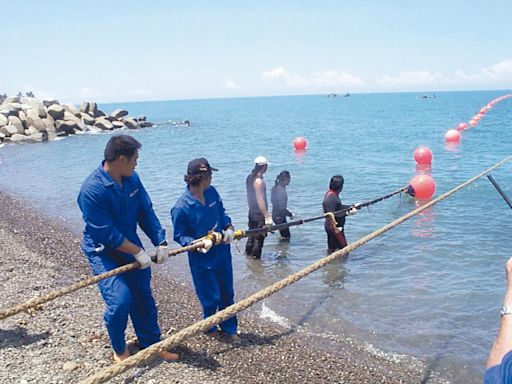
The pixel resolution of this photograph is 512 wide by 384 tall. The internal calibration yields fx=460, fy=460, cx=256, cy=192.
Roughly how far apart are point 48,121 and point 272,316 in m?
44.0

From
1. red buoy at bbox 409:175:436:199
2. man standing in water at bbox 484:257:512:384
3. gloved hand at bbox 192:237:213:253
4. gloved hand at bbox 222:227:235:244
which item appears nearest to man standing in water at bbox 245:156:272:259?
gloved hand at bbox 222:227:235:244

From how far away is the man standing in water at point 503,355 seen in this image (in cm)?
170

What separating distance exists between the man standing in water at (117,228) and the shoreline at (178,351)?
619 millimetres

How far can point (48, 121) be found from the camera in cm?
4509

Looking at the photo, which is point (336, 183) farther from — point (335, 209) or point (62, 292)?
point (62, 292)

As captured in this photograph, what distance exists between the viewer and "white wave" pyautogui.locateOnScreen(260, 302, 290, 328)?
696 cm

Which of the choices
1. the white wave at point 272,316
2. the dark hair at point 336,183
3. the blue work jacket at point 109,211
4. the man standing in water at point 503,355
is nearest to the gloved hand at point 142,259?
the blue work jacket at point 109,211

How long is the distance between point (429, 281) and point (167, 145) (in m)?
33.0

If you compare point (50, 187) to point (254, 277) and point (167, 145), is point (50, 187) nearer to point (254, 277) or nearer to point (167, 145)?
point (254, 277)

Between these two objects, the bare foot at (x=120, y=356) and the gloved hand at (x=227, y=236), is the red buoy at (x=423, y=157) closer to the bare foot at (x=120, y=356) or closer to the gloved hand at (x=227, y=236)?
the gloved hand at (x=227, y=236)

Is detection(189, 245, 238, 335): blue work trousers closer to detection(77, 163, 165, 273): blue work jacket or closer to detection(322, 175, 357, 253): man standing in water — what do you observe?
detection(77, 163, 165, 273): blue work jacket

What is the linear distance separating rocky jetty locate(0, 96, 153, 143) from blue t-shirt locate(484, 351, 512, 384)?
43555 millimetres

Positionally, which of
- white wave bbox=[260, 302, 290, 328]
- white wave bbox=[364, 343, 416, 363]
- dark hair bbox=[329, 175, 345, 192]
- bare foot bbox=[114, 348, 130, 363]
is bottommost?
white wave bbox=[364, 343, 416, 363]

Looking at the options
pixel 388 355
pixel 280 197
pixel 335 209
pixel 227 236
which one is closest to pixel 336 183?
pixel 335 209
